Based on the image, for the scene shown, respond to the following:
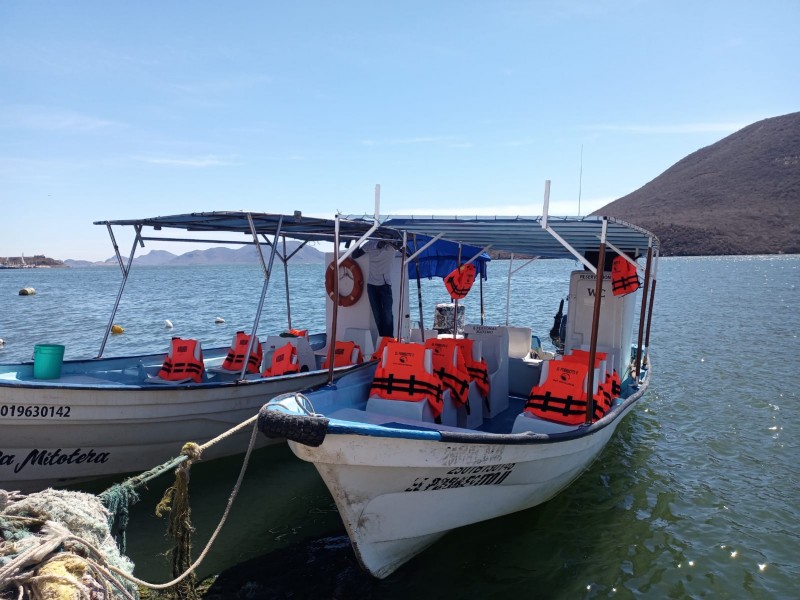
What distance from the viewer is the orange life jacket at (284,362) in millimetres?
9352

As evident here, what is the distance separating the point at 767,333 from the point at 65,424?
24.8m

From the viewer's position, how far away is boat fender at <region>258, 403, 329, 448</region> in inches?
190

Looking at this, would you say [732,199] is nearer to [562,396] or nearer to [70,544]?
[562,396]

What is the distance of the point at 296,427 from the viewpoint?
4863 millimetres

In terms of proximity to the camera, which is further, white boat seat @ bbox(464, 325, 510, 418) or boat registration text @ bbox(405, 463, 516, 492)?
white boat seat @ bbox(464, 325, 510, 418)

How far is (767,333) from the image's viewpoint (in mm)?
22969

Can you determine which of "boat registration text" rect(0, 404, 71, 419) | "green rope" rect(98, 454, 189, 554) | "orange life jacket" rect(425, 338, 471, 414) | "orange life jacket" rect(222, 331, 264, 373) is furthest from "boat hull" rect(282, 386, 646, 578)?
"orange life jacket" rect(222, 331, 264, 373)

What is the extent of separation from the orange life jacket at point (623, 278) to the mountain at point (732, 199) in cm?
12680

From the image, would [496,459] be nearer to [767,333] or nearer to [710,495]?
[710,495]

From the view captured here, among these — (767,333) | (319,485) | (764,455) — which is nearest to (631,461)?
(764,455)

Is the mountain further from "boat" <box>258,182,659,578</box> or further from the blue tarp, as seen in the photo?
"boat" <box>258,182,659,578</box>

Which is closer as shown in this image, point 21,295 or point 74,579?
point 74,579

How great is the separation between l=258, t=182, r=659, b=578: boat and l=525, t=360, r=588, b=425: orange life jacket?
0.04 feet

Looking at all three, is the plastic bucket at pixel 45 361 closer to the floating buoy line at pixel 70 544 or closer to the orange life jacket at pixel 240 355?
the orange life jacket at pixel 240 355
